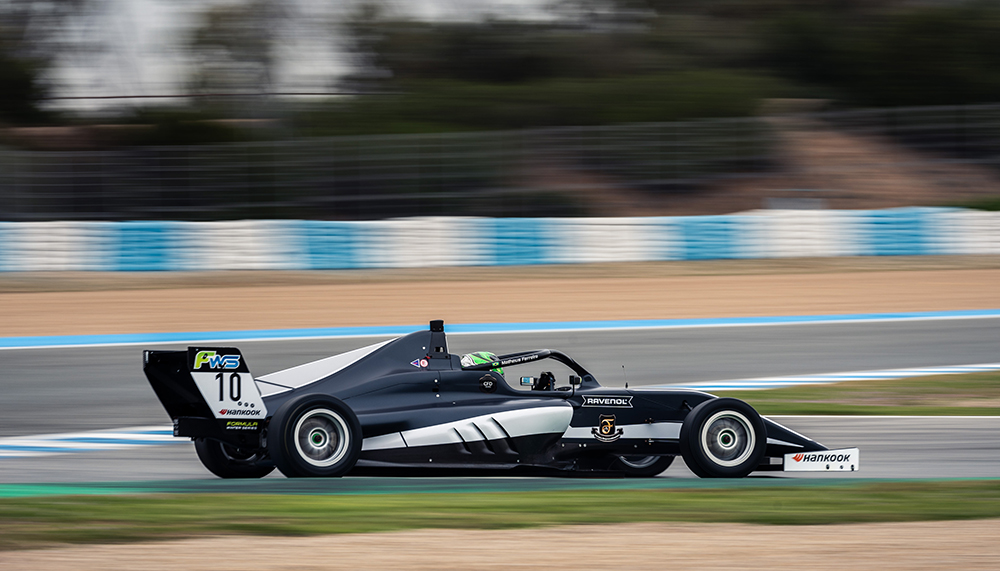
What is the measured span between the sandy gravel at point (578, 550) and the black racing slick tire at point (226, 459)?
1638 mm

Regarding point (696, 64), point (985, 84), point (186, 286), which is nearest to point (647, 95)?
point (696, 64)

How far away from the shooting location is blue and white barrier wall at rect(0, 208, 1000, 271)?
1834 cm

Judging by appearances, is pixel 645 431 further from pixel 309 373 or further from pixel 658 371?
pixel 658 371

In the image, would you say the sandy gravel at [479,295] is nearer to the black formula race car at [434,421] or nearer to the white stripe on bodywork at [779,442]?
the black formula race car at [434,421]

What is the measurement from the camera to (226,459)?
6434 millimetres

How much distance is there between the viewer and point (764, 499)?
562 cm

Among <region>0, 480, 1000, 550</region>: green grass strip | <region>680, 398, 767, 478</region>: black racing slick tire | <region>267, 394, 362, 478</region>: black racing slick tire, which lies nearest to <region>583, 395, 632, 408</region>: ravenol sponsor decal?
<region>680, 398, 767, 478</region>: black racing slick tire

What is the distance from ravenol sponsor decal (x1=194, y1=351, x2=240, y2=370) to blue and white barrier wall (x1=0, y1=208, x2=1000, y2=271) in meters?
12.9

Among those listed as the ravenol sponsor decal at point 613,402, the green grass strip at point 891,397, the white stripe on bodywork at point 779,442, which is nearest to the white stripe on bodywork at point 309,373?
the ravenol sponsor decal at point 613,402

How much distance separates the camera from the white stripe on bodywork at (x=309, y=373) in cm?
631

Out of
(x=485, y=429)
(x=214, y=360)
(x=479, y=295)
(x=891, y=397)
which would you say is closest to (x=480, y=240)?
(x=479, y=295)

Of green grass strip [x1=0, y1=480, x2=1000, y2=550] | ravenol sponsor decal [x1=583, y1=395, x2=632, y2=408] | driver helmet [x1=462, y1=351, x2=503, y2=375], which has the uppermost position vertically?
driver helmet [x1=462, y1=351, x2=503, y2=375]

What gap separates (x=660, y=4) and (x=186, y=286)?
18.0 m

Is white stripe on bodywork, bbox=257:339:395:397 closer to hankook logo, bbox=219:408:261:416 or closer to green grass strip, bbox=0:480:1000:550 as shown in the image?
hankook logo, bbox=219:408:261:416
